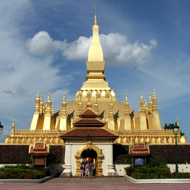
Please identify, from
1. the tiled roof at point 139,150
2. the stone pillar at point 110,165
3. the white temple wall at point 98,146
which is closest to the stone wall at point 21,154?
the white temple wall at point 98,146

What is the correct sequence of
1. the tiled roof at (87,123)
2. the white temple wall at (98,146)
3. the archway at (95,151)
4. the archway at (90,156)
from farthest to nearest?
1. the tiled roof at (87,123)
2. the archway at (90,156)
3. the white temple wall at (98,146)
4. the archway at (95,151)

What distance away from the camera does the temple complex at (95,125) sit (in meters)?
28.2

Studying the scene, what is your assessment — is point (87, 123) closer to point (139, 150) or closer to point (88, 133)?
point (88, 133)

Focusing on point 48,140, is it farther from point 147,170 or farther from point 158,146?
point 147,170

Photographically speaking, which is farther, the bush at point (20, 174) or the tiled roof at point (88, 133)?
the tiled roof at point (88, 133)

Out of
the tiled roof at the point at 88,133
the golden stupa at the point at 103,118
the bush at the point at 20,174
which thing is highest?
the golden stupa at the point at 103,118

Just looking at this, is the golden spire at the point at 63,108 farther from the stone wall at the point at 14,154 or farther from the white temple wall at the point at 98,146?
the white temple wall at the point at 98,146

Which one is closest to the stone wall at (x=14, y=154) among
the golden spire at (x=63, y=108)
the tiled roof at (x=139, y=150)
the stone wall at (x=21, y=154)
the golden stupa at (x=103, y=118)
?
the stone wall at (x=21, y=154)

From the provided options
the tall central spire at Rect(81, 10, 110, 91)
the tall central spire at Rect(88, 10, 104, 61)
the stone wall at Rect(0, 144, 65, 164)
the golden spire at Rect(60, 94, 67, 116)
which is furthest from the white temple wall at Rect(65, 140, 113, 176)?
the tall central spire at Rect(88, 10, 104, 61)

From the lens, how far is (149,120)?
49438 millimetres

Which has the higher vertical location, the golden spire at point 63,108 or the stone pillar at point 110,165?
the golden spire at point 63,108

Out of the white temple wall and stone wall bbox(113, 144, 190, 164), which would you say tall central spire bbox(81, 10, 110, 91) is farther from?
the white temple wall

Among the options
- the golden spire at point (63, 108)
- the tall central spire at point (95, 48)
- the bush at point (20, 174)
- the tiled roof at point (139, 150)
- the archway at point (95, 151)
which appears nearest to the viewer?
the bush at point (20, 174)

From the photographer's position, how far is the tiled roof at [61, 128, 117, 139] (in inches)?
1107
